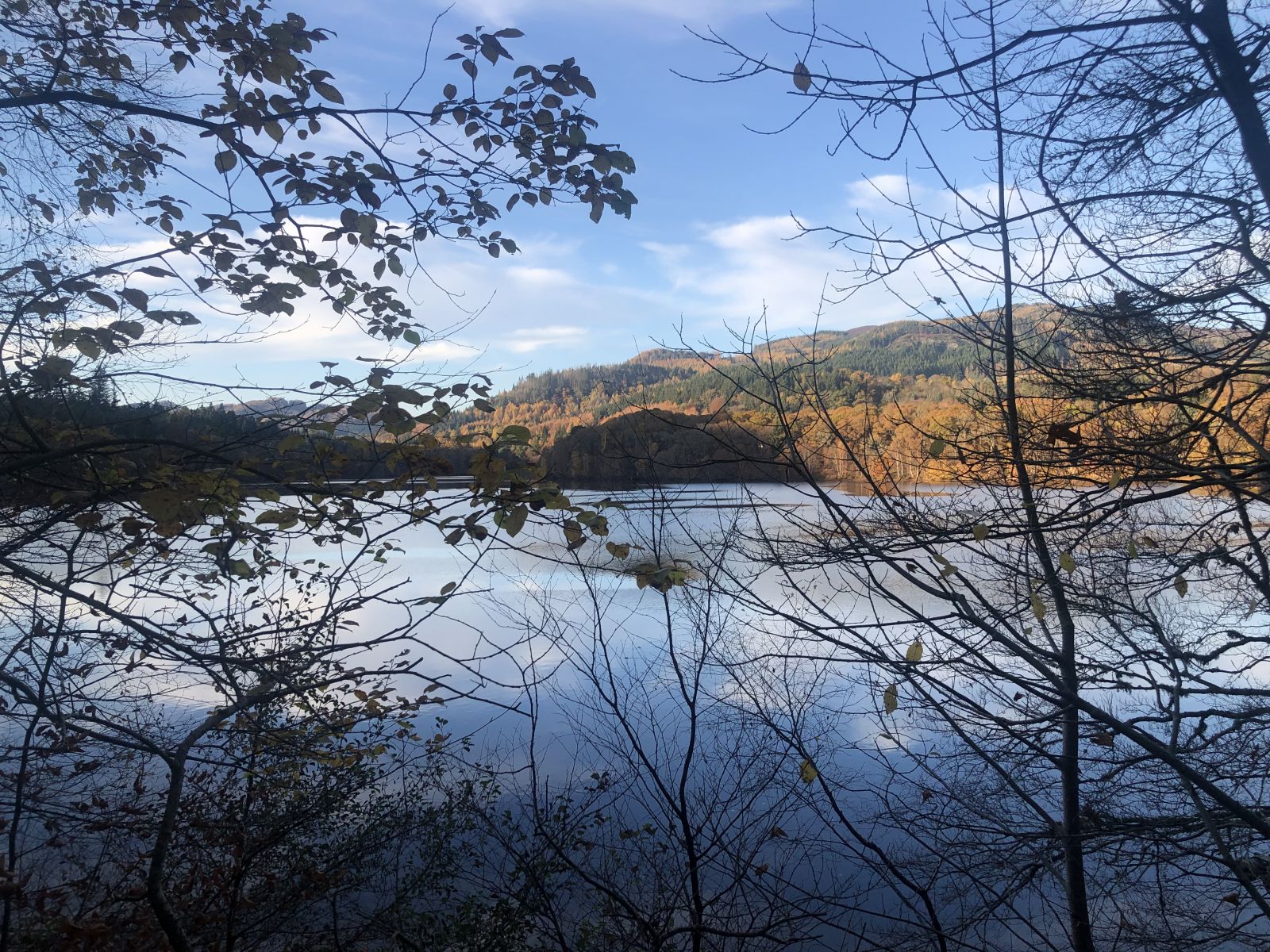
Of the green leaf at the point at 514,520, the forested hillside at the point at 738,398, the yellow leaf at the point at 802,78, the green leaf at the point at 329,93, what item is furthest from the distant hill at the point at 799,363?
the green leaf at the point at 329,93

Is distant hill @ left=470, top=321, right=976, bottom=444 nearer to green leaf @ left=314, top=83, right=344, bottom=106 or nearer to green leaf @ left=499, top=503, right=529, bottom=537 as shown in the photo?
green leaf @ left=499, top=503, right=529, bottom=537

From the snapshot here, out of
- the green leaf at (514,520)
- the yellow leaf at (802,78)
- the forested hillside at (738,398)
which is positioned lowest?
the green leaf at (514,520)

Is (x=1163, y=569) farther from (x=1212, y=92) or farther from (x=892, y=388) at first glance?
(x=1212, y=92)

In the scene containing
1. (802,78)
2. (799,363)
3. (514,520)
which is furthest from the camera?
(799,363)

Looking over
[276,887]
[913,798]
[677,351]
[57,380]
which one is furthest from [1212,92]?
[276,887]

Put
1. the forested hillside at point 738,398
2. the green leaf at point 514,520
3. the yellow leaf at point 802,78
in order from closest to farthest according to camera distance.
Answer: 1. the green leaf at point 514,520
2. the yellow leaf at point 802,78
3. the forested hillside at point 738,398

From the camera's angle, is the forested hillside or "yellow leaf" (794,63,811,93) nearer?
"yellow leaf" (794,63,811,93)

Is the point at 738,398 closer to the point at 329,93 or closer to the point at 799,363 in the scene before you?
the point at 799,363

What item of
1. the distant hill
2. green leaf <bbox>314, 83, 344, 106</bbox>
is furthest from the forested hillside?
green leaf <bbox>314, 83, 344, 106</bbox>

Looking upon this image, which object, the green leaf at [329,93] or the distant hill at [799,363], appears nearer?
the green leaf at [329,93]

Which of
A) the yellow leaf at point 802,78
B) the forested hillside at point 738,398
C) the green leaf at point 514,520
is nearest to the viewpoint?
the green leaf at point 514,520

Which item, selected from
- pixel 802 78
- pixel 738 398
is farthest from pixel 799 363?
pixel 802 78

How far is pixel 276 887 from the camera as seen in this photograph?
15.2ft

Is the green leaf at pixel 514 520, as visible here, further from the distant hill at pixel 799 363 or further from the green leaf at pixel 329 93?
the green leaf at pixel 329 93
